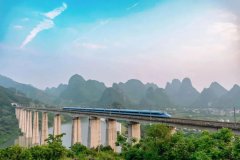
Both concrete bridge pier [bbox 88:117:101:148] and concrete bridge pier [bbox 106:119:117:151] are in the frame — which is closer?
concrete bridge pier [bbox 106:119:117:151]

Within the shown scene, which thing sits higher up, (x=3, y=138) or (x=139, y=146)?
(x=139, y=146)

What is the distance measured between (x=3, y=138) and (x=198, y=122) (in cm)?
7141

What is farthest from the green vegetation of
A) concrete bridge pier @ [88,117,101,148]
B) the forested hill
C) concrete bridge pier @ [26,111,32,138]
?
concrete bridge pier @ [26,111,32,138]

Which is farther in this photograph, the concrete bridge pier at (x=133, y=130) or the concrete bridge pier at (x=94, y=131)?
the concrete bridge pier at (x=94, y=131)

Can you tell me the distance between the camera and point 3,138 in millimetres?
86438

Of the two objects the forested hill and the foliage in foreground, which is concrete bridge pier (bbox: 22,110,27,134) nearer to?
the forested hill

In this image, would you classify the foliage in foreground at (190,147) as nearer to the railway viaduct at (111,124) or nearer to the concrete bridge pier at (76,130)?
the railway viaduct at (111,124)

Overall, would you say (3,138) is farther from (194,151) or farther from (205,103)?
(205,103)

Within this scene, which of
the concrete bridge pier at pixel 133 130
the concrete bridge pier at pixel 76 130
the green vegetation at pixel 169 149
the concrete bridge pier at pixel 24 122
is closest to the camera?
the green vegetation at pixel 169 149

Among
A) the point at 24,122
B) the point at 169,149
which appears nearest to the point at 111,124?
the point at 169,149

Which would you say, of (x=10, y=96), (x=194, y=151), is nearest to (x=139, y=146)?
(x=194, y=151)

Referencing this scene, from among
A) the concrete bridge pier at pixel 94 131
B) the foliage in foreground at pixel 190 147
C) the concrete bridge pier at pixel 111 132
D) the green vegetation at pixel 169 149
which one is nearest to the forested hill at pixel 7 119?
the concrete bridge pier at pixel 94 131

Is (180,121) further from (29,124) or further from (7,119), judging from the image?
(7,119)

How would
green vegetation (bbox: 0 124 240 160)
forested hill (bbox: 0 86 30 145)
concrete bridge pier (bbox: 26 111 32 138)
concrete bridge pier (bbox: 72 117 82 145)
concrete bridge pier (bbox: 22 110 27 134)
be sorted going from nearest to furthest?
green vegetation (bbox: 0 124 240 160), concrete bridge pier (bbox: 72 117 82 145), concrete bridge pier (bbox: 26 111 32 138), forested hill (bbox: 0 86 30 145), concrete bridge pier (bbox: 22 110 27 134)
